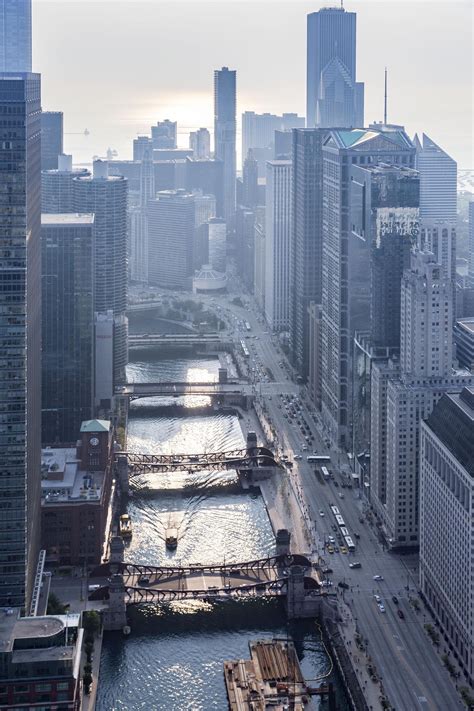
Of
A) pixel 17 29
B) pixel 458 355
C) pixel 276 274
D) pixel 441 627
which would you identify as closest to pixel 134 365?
pixel 276 274

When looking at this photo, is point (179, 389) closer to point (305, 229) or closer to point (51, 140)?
point (305, 229)

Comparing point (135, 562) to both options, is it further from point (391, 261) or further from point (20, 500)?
point (391, 261)

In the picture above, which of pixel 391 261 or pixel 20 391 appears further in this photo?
pixel 391 261

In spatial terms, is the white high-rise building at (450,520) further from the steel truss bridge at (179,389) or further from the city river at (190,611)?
the steel truss bridge at (179,389)

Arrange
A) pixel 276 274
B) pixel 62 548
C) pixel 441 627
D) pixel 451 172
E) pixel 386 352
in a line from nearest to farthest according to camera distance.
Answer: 1. pixel 441 627
2. pixel 62 548
3. pixel 386 352
4. pixel 451 172
5. pixel 276 274

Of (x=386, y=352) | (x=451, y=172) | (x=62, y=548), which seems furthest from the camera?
(x=451, y=172)

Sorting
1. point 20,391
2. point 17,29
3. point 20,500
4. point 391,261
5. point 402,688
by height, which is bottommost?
point 402,688

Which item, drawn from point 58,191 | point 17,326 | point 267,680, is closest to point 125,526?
point 267,680

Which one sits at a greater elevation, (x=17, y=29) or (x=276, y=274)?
(x=17, y=29)
